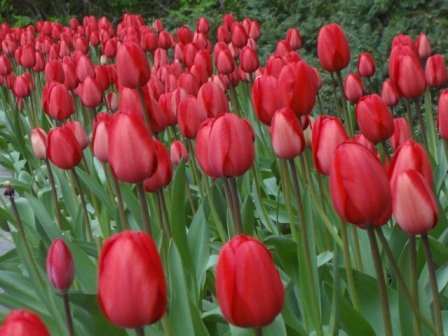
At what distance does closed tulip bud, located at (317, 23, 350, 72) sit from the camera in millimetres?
2545

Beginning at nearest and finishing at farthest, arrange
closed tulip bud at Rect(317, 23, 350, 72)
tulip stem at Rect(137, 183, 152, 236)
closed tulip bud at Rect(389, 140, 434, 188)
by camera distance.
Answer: closed tulip bud at Rect(389, 140, 434, 188) < tulip stem at Rect(137, 183, 152, 236) < closed tulip bud at Rect(317, 23, 350, 72)

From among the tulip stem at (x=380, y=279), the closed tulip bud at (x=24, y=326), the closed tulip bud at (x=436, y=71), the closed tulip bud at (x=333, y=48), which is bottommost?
the tulip stem at (x=380, y=279)

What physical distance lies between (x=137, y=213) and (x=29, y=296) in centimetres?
39

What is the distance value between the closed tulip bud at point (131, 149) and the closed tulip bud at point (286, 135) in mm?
286

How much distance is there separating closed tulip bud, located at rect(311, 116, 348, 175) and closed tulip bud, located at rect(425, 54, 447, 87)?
110 cm

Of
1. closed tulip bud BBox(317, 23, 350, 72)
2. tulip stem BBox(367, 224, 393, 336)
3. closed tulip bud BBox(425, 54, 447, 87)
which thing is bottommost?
tulip stem BBox(367, 224, 393, 336)

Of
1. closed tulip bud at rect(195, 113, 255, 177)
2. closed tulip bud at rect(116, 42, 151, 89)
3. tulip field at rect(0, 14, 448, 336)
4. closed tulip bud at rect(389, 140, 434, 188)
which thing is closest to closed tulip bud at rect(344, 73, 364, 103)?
tulip field at rect(0, 14, 448, 336)

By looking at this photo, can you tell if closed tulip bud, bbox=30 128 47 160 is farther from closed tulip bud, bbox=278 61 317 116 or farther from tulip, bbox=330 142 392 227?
tulip, bbox=330 142 392 227

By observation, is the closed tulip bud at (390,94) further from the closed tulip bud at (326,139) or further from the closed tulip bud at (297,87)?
the closed tulip bud at (326,139)

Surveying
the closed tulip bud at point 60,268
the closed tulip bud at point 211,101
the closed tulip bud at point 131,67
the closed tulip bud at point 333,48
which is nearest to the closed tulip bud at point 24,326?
the closed tulip bud at point 60,268

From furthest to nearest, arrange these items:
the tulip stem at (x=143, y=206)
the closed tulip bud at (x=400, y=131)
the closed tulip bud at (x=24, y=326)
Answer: the closed tulip bud at (x=400, y=131)
the tulip stem at (x=143, y=206)
the closed tulip bud at (x=24, y=326)

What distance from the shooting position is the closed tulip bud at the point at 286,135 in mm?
1799

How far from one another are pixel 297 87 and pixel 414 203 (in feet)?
2.50

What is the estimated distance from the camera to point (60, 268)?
151 centimetres
